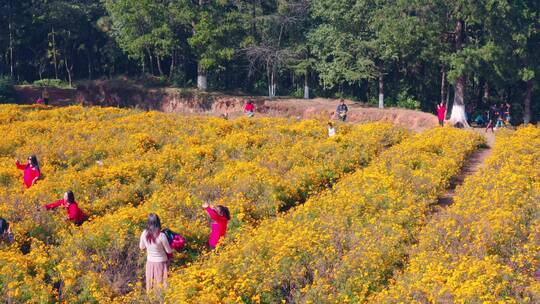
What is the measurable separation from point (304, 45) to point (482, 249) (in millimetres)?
30813

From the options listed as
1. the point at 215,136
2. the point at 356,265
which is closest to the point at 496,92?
the point at 215,136

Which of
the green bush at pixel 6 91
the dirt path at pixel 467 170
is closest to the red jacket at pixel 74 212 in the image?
the dirt path at pixel 467 170

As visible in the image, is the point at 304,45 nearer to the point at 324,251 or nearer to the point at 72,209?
the point at 72,209

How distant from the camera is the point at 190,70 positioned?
5041 centimetres

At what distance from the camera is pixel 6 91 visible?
4022 cm

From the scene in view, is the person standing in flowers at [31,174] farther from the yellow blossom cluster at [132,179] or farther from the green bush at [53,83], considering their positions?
the green bush at [53,83]

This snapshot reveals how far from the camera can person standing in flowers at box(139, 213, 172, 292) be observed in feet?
32.9

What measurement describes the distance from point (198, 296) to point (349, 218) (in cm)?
471

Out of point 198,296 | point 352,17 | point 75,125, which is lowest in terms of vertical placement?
point 198,296

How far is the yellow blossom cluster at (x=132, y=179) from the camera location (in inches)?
437

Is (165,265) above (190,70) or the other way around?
the other way around

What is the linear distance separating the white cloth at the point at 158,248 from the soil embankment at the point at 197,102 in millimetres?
23268

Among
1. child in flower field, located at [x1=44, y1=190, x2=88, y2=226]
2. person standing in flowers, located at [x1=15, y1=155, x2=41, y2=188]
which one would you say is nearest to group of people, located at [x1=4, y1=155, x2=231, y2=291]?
child in flower field, located at [x1=44, y1=190, x2=88, y2=226]

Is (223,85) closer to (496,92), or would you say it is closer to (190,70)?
(190,70)
